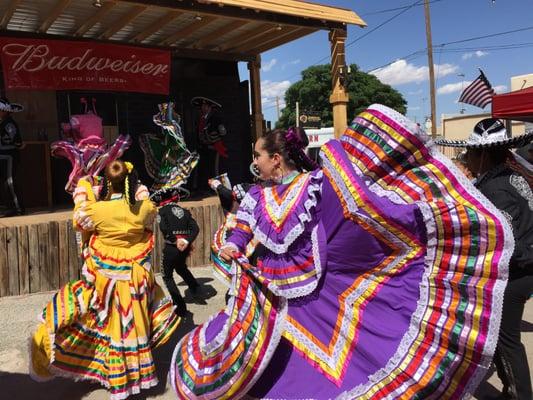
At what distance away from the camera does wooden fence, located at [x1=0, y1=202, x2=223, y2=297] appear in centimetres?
577

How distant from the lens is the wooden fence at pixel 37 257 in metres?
5.77

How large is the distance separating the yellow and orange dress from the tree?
3721 centimetres

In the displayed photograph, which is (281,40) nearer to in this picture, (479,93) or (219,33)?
(219,33)

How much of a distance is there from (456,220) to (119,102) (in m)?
9.06

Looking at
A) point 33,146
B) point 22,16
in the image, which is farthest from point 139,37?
point 33,146

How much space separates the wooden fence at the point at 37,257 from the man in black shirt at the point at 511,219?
4615 millimetres

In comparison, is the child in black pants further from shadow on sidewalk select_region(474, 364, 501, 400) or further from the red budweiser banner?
the red budweiser banner

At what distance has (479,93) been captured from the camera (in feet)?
21.3

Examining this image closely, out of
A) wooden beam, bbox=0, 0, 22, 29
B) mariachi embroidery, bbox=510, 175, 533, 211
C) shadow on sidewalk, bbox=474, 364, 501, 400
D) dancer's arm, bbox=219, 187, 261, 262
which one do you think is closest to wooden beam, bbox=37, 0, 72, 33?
wooden beam, bbox=0, 0, 22, 29

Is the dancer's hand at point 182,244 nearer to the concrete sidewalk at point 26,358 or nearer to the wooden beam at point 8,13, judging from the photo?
the concrete sidewalk at point 26,358

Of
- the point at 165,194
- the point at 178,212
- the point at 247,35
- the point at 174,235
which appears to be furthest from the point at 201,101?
the point at 174,235

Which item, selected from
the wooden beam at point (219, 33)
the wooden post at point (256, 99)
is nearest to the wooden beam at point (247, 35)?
the wooden beam at point (219, 33)

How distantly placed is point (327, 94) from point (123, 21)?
119 feet

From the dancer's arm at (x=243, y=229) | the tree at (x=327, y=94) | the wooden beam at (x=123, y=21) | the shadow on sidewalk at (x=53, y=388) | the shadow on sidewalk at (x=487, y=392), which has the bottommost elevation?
the shadow on sidewalk at (x=487, y=392)
